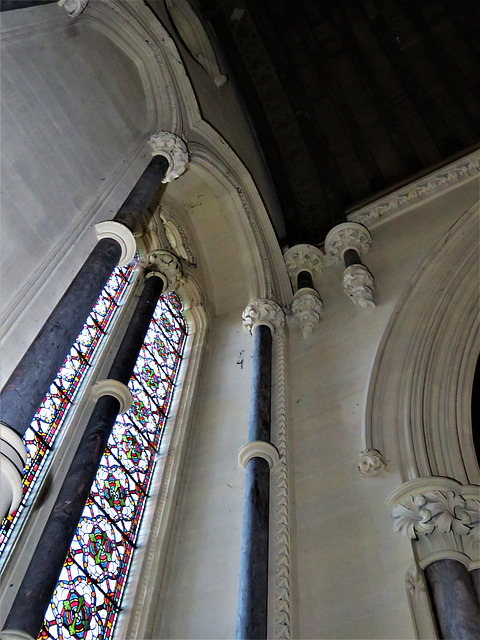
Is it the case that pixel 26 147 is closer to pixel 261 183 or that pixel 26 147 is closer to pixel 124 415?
pixel 124 415

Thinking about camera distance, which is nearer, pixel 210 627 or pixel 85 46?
pixel 210 627

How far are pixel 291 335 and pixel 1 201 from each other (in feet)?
10.9

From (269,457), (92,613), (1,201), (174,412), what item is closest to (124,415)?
(174,412)

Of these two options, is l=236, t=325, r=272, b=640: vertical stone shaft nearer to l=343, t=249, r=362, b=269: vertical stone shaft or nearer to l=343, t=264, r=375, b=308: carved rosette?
l=343, t=264, r=375, b=308: carved rosette

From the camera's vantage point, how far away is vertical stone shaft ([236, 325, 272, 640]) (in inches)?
147

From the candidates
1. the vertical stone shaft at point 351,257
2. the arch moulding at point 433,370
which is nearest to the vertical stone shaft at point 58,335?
the arch moulding at point 433,370

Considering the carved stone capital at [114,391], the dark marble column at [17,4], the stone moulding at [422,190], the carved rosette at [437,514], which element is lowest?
the carved rosette at [437,514]

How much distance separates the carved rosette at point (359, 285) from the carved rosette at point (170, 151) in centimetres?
194

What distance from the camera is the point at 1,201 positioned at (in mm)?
4098

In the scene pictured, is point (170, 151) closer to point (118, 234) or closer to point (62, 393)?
point (118, 234)

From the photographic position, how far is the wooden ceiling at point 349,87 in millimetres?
8766

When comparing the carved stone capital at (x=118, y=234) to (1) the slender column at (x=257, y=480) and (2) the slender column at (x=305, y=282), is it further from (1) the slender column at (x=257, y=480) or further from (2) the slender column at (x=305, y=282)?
(2) the slender column at (x=305, y=282)

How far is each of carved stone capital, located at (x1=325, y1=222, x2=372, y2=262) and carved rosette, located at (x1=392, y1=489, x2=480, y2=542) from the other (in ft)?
11.8

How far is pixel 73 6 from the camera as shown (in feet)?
18.5
